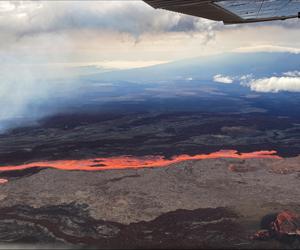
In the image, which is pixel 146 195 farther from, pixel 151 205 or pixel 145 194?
pixel 151 205

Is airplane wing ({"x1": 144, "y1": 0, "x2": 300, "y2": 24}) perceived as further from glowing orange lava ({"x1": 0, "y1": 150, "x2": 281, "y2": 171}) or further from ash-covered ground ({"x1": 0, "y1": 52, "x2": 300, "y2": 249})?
glowing orange lava ({"x1": 0, "y1": 150, "x2": 281, "y2": 171})

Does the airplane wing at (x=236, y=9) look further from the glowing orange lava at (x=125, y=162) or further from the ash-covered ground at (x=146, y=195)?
the glowing orange lava at (x=125, y=162)

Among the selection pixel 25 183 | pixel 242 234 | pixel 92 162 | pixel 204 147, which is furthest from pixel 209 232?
pixel 204 147

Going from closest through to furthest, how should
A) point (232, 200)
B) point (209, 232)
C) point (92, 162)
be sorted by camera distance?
point (209, 232) < point (232, 200) < point (92, 162)

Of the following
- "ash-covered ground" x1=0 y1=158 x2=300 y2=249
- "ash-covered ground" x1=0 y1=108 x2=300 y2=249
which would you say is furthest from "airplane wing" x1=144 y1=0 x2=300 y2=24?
"ash-covered ground" x1=0 y1=158 x2=300 y2=249

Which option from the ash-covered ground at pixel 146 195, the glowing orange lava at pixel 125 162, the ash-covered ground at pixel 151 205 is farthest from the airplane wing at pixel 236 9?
the glowing orange lava at pixel 125 162

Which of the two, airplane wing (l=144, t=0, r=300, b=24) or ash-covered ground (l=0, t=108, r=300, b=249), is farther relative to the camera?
ash-covered ground (l=0, t=108, r=300, b=249)

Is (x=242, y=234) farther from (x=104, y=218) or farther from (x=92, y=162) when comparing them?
(x=92, y=162)
